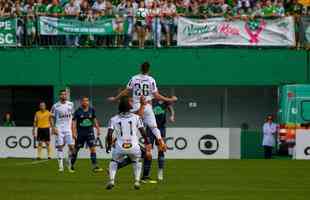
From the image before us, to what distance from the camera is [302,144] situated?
132 ft

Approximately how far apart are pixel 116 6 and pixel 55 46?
2805mm

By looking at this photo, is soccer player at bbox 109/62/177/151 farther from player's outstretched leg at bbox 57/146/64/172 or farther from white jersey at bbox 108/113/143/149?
player's outstretched leg at bbox 57/146/64/172

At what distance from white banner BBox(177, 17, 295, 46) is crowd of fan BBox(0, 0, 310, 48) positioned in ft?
0.85

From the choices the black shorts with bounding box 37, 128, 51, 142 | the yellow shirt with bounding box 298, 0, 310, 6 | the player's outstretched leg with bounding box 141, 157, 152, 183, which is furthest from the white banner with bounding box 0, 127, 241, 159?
the player's outstretched leg with bounding box 141, 157, 152, 183

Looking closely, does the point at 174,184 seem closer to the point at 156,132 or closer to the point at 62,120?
the point at 156,132

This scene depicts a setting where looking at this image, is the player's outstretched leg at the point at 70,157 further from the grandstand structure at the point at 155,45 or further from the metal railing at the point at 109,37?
the metal railing at the point at 109,37

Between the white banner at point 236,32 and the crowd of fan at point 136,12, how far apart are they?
0.85 ft

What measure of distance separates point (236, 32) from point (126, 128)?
884 inches

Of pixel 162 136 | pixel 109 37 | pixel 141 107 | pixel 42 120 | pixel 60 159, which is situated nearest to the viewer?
pixel 141 107

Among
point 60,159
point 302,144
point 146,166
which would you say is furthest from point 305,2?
point 146,166

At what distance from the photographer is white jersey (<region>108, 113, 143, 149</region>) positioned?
67.8ft

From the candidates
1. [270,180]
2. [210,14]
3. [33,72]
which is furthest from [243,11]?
[270,180]

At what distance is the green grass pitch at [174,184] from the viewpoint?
19.9 metres

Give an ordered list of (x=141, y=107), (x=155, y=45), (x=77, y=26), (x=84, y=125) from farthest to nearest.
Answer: (x=155, y=45) < (x=77, y=26) < (x=84, y=125) < (x=141, y=107)
